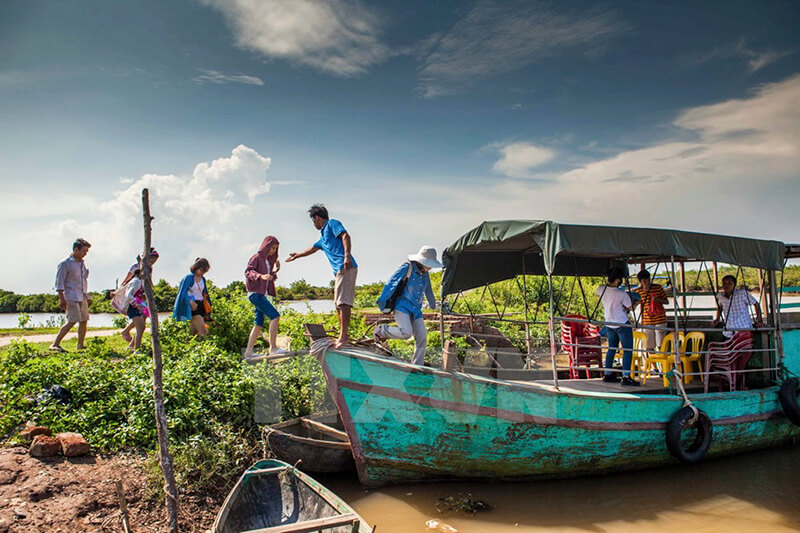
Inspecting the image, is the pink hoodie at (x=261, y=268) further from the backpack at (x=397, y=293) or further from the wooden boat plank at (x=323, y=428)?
the backpack at (x=397, y=293)

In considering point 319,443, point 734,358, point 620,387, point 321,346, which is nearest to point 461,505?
point 319,443

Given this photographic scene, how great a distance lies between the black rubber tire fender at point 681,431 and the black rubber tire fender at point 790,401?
1.44 metres

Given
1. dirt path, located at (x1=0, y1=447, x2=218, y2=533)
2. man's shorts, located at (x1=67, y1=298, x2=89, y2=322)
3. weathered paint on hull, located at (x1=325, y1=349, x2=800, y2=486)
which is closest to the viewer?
dirt path, located at (x1=0, y1=447, x2=218, y2=533)

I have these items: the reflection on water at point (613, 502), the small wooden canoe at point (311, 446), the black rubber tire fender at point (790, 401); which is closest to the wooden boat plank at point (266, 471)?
the small wooden canoe at point (311, 446)

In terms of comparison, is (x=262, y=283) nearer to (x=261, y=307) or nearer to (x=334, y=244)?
(x=261, y=307)

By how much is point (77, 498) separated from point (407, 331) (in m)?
3.56

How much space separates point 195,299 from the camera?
28.5 feet

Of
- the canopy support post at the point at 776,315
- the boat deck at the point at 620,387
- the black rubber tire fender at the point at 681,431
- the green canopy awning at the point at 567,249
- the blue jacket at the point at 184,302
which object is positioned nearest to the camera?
the green canopy awning at the point at 567,249

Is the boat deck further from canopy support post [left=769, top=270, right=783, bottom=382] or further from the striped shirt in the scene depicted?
canopy support post [left=769, top=270, right=783, bottom=382]

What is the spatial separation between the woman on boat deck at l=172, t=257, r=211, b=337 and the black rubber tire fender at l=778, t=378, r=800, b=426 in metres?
8.61

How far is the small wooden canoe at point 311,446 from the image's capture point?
20.4 feet

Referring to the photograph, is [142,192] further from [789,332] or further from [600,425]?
[789,332]

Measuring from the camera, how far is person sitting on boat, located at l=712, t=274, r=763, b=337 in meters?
7.37

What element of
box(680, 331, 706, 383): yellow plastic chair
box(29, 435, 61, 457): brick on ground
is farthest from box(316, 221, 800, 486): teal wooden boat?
box(29, 435, 61, 457): brick on ground
